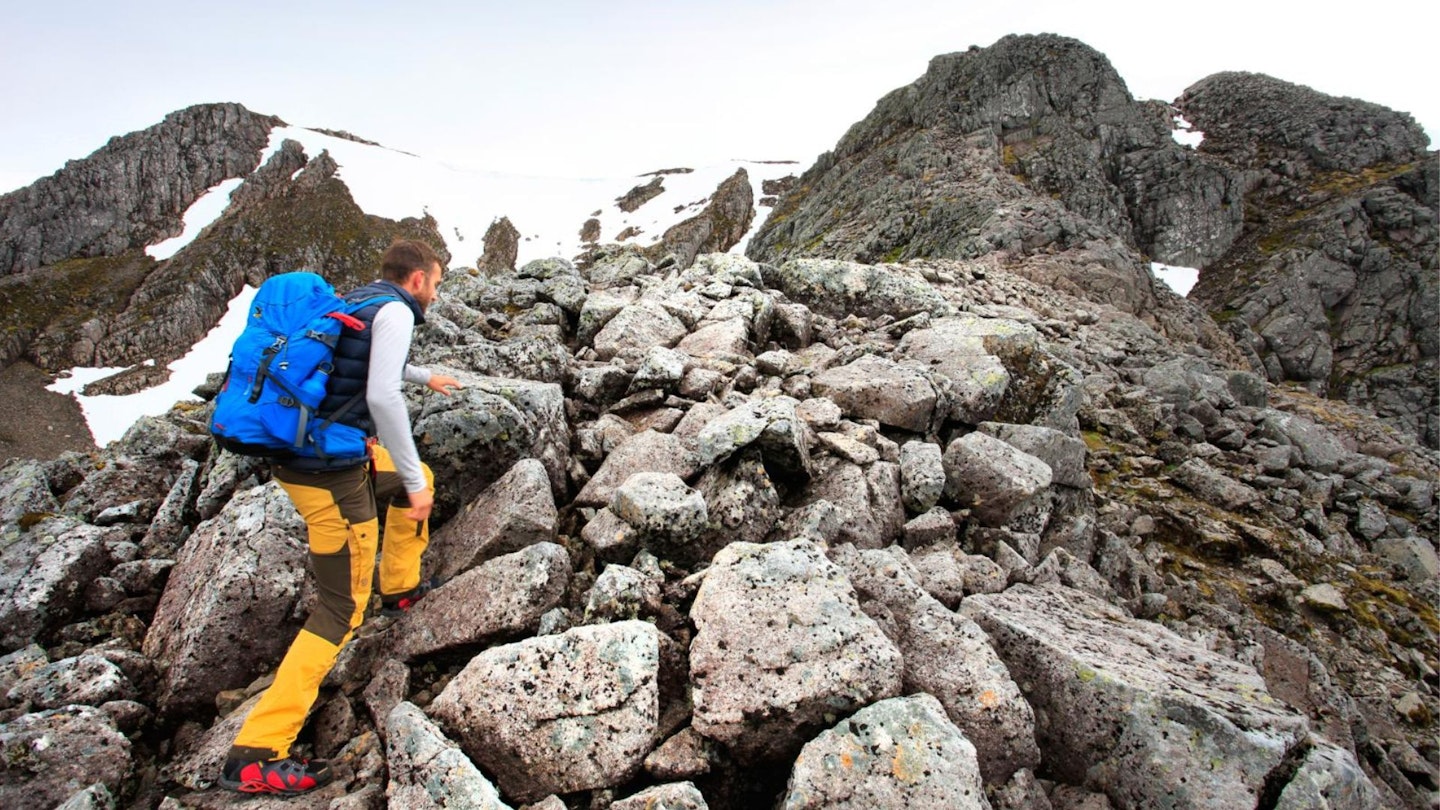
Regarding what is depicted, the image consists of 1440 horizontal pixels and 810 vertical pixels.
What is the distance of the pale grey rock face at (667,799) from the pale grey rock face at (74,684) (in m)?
4.66

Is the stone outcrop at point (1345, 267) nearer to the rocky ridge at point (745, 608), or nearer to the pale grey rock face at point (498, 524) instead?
the rocky ridge at point (745, 608)

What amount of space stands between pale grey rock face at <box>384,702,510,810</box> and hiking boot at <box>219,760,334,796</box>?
31.0 inches

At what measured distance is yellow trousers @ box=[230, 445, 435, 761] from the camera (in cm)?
464

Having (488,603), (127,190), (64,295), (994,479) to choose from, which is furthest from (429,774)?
(127,190)

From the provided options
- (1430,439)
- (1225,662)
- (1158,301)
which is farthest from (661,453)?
(1430,439)

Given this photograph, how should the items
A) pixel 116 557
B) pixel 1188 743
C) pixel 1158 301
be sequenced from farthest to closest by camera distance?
pixel 1158 301 < pixel 116 557 < pixel 1188 743

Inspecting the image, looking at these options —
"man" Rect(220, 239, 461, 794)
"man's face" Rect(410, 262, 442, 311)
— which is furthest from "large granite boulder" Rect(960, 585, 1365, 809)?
"man's face" Rect(410, 262, 442, 311)

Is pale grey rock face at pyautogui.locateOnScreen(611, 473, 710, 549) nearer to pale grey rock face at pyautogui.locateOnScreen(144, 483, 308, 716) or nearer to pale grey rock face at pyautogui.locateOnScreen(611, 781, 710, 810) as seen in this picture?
pale grey rock face at pyautogui.locateOnScreen(611, 781, 710, 810)

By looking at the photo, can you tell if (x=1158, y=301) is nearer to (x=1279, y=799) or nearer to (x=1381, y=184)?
(x=1279, y=799)

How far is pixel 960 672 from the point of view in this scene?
5254 mm

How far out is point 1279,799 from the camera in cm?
455

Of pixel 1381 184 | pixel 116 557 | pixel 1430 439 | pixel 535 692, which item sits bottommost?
pixel 1430 439

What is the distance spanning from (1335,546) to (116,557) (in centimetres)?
2040

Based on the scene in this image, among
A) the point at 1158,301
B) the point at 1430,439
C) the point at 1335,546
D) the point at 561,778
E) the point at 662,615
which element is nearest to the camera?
the point at 561,778
